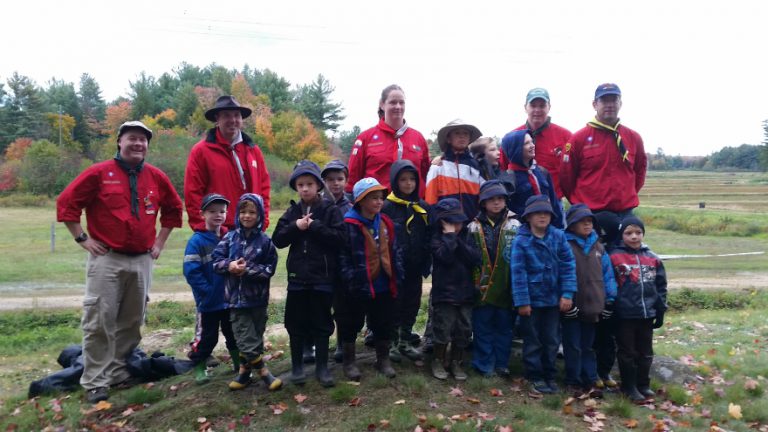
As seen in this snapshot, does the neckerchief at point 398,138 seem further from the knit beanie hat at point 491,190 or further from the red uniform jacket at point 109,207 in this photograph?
the red uniform jacket at point 109,207

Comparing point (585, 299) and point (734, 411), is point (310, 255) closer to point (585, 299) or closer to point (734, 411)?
point (585, 299)

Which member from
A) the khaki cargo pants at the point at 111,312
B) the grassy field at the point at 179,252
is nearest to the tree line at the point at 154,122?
the grassy field at the point at 179,252

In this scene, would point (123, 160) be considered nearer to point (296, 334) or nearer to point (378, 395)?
point (296, 334)

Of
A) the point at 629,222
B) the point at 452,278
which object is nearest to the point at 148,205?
the point at 452,278

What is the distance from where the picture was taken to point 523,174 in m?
6.60

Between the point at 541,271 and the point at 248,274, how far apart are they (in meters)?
2.89

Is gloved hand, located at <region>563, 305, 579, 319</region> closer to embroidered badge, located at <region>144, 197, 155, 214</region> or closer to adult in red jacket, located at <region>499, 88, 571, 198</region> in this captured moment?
adult in red jacket, located at <region>499, 88, 571, 198</region>

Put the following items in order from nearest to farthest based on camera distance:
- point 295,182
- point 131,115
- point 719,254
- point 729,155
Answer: point 295,182
point 719,254
point 131,115
point 729,155

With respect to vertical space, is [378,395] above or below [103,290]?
below

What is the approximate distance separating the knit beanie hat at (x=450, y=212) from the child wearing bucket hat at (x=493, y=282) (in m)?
0.32

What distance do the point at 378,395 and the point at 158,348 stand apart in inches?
199

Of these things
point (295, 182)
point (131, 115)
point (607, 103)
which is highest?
point (131, 115)

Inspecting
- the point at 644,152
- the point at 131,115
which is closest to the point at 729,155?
the point at 131,115

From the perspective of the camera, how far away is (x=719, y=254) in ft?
75.7
